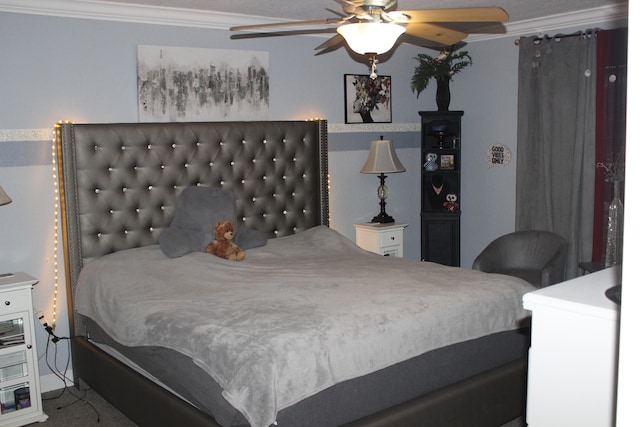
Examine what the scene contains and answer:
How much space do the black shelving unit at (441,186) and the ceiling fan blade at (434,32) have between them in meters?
2.55

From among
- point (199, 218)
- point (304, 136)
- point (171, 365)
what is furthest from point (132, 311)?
point (304, 136)

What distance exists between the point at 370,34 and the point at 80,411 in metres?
2.71

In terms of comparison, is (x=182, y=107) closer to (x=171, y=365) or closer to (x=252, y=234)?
(x=252, y=234)

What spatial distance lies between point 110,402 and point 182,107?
6.60 feet

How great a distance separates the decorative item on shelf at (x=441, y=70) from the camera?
18.2ft

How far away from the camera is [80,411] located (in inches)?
147

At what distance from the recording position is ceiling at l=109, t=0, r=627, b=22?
411 cm

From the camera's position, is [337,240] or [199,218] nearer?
[199,218]

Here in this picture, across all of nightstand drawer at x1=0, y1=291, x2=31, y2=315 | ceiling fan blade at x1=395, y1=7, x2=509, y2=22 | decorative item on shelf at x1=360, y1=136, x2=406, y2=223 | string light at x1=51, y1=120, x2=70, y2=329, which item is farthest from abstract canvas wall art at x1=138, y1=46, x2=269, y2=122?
ceiling fan blade at x1=395, y1=7, x2=509, y2=22

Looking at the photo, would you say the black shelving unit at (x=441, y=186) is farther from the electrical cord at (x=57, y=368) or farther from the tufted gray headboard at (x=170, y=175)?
the electrical cord at (x=57, y=368)

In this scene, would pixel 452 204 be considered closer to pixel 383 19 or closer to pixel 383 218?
pixel 383 218

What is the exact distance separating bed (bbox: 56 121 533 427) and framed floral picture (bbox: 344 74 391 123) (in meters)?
0.44

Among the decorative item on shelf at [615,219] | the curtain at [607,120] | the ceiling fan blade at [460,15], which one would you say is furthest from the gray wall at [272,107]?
the ceiling fan blade at [460,15]

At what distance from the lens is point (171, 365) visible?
286cm
